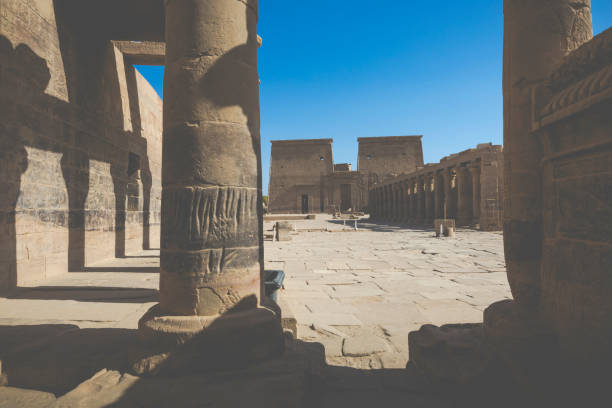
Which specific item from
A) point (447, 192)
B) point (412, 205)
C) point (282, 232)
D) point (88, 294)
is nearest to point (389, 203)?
point (412, 205)

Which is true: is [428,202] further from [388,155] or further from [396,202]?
[388,155]

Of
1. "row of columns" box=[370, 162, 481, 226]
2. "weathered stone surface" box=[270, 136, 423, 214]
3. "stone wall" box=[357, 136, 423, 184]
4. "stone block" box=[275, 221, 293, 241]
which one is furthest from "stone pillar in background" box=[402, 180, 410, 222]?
"stone wall" box=[357, 136, 423, 184]

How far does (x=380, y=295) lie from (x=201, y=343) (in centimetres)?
295

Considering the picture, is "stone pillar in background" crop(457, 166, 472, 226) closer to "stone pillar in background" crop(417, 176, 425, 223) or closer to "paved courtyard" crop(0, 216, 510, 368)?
"stone pillar in background" crop(417, 176, 425, 223)

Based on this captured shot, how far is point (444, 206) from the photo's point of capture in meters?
17.8

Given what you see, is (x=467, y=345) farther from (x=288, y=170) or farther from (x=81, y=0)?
(x=288, y=170)

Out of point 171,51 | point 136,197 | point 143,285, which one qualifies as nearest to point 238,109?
point 171,51

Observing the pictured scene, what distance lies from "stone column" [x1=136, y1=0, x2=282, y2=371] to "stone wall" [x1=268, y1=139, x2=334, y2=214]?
36785 mm

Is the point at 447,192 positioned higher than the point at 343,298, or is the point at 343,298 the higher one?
the point at 447,192

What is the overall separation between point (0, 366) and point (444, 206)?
18.1m

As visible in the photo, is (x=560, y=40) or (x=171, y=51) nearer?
(x=560, y=40)

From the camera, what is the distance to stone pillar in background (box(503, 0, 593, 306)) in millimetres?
2260

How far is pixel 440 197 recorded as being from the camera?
18688 millimetres

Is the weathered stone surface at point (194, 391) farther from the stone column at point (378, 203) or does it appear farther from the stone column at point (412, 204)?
the stone column at point (378, 203)
